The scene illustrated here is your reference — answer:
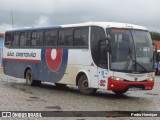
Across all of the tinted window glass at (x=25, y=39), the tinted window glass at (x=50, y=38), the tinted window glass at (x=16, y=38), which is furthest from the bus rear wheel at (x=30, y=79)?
the tinted window glass at (x=50, y=38)

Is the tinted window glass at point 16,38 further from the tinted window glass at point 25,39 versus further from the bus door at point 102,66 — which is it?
the bus door at point 102,66

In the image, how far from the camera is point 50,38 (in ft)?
66.7

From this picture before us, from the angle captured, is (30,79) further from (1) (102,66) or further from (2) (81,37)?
(1) (102,66)

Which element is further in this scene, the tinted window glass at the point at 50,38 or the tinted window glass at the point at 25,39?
the tinted window glass at the point at 25,39

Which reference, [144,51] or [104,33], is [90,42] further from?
[144,51]

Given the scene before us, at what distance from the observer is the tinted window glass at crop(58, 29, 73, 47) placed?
18834mm

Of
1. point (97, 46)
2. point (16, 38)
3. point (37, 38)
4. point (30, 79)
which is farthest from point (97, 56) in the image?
point (16, 38)

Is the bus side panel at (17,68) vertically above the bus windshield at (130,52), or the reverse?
the bus windshield at (130,52)

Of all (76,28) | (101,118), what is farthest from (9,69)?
(101,118)

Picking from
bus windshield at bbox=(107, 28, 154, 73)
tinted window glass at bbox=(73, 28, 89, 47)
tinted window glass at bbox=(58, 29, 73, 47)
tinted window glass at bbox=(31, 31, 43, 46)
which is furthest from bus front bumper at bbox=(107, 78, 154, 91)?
tinted window glass at bbox=(31, 31, 43, 46)

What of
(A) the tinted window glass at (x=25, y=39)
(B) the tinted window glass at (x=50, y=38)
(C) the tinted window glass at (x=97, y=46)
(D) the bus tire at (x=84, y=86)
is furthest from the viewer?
(A) the tinted window glass at (x=25, y=39)

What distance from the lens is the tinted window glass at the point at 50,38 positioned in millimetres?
19969

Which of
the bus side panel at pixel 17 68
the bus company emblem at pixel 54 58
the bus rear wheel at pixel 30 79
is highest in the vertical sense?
the bus company emblem at pixel 54 58

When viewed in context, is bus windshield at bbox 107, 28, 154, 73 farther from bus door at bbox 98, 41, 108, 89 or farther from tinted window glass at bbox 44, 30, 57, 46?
tinted window glass at bbox 44, 30, 57, 46
